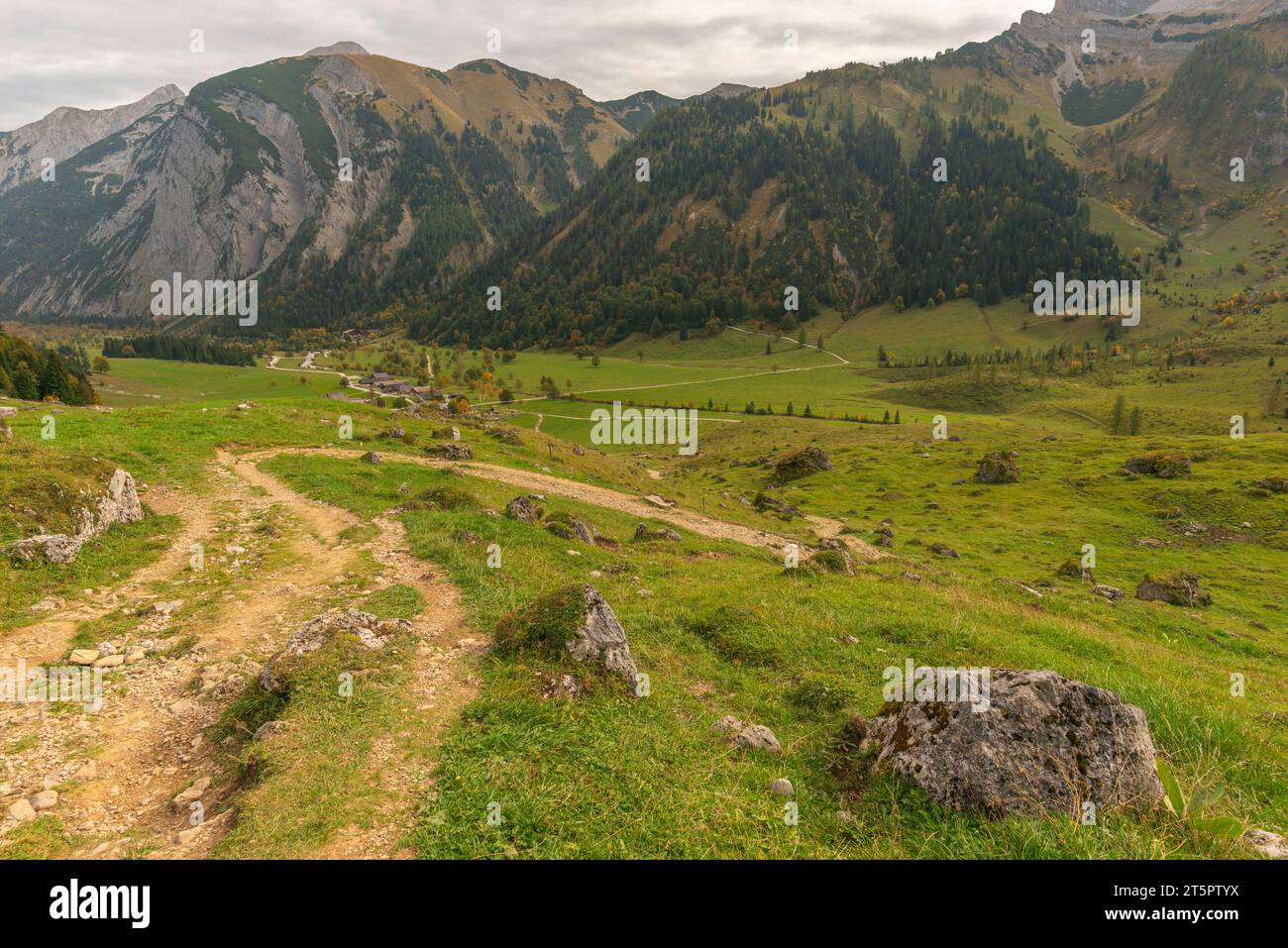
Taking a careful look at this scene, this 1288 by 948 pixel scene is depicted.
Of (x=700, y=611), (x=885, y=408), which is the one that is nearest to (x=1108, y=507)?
(x=700, y=611)

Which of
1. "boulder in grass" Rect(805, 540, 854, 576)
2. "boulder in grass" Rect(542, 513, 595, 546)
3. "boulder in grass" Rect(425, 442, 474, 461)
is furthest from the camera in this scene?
"boulder in grass" Rect(425, 442, 474, 461)

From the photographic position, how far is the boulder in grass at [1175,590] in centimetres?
3425

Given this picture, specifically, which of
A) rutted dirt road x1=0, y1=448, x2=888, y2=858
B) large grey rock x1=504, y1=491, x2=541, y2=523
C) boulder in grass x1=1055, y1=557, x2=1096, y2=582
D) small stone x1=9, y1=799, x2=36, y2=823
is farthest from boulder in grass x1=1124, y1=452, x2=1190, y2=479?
small stone x1=9, y1=799, x2=36, y2=823

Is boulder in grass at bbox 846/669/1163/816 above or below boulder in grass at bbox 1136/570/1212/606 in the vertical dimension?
above

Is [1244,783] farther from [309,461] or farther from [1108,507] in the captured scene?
[1108,507]

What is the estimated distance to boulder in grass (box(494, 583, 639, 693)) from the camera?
12.7 metres

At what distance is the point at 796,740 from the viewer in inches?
441

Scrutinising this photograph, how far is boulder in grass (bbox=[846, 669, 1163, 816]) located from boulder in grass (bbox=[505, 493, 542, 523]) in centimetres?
1936

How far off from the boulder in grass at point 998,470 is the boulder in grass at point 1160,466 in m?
11.4

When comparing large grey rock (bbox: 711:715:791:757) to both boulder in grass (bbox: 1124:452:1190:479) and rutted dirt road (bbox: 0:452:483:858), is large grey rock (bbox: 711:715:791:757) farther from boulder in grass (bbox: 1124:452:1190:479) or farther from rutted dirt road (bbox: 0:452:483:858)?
boulder in grass (bbox: 1124:452:1190:479)

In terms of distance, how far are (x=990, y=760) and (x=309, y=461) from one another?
34.5 meters

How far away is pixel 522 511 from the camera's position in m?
26.8

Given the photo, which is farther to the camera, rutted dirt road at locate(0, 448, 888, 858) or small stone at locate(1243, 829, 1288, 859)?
rutted dirt road at locate(0, 448, 888, 858)

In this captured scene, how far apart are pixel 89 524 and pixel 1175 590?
5198 cm
